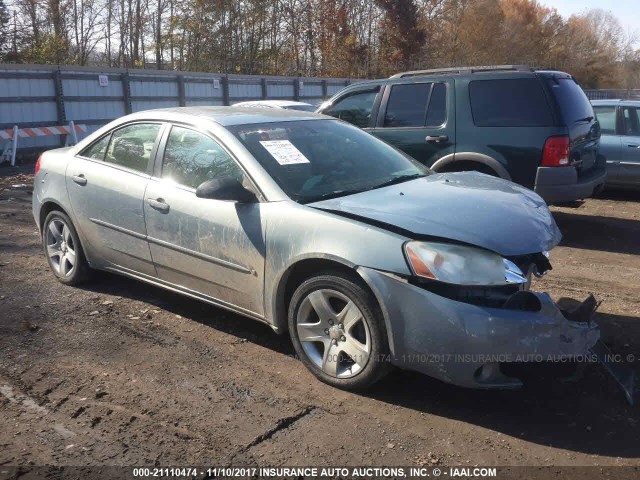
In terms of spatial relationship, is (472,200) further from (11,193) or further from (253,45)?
(253,45)

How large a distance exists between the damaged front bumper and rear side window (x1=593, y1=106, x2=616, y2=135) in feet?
24.3

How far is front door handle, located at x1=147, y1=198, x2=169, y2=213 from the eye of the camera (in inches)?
177

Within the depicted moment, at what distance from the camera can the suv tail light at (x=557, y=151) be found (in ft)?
22.2

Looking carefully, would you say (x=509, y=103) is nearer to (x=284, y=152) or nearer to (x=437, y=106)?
(x=437, y=106)

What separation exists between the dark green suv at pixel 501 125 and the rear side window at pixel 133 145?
3.59 meters

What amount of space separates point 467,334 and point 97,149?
356 centimetres

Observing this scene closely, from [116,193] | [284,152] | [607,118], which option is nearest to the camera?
[284,152]

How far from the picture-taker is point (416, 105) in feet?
25.4

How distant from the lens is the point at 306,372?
3.98 m

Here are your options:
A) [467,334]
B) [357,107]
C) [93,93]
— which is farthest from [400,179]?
[93,93]

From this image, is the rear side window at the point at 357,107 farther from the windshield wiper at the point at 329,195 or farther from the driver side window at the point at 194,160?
the windshield wiper at the point at 329,195

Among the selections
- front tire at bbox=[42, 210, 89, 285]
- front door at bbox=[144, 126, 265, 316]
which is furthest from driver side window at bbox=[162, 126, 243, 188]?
front tire at bbox=[42, 210, 89, 285]

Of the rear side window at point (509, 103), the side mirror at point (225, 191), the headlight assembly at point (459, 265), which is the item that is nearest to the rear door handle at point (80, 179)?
the side mirror at point (225, 191)

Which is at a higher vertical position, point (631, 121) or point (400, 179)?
point (631, 121)
